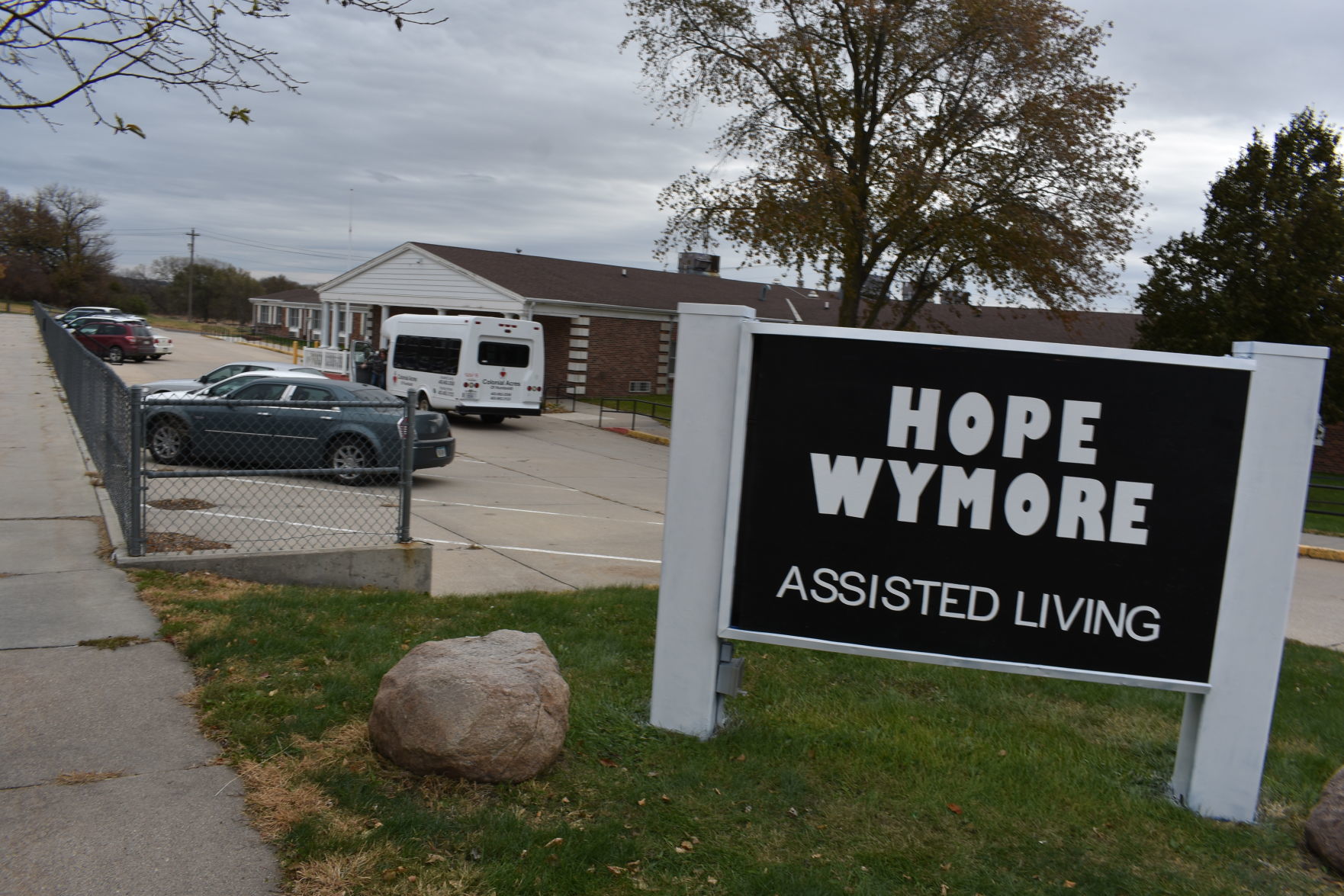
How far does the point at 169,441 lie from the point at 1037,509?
11.8 m

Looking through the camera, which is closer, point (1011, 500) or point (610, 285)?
point (1011, 500)

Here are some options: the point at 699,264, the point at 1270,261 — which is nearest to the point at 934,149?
the point at 1270,261

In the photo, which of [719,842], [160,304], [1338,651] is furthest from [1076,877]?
[160,304]

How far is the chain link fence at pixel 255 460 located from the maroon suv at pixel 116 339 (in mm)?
23815

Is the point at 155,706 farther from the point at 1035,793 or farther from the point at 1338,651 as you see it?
the point at 1338,651

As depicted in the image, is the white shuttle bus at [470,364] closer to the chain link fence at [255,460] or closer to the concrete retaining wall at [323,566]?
the chain link fence at [255,460]

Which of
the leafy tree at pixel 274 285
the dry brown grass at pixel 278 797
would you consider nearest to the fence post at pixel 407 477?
the dry brown grass at pixel 278 797

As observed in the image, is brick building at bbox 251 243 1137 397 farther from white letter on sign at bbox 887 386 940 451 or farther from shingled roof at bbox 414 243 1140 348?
white letter on sign at bbox 887 386 940 451

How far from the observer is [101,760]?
14.1 ft

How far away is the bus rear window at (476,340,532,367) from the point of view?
81.7ft

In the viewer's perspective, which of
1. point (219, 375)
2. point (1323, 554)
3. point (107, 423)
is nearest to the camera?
point (107, 423)

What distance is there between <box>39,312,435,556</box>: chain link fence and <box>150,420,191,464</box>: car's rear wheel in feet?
0.06

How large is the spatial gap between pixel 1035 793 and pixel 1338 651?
6.17 meters

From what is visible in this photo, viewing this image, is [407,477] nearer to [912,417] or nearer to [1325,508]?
[912,417]
